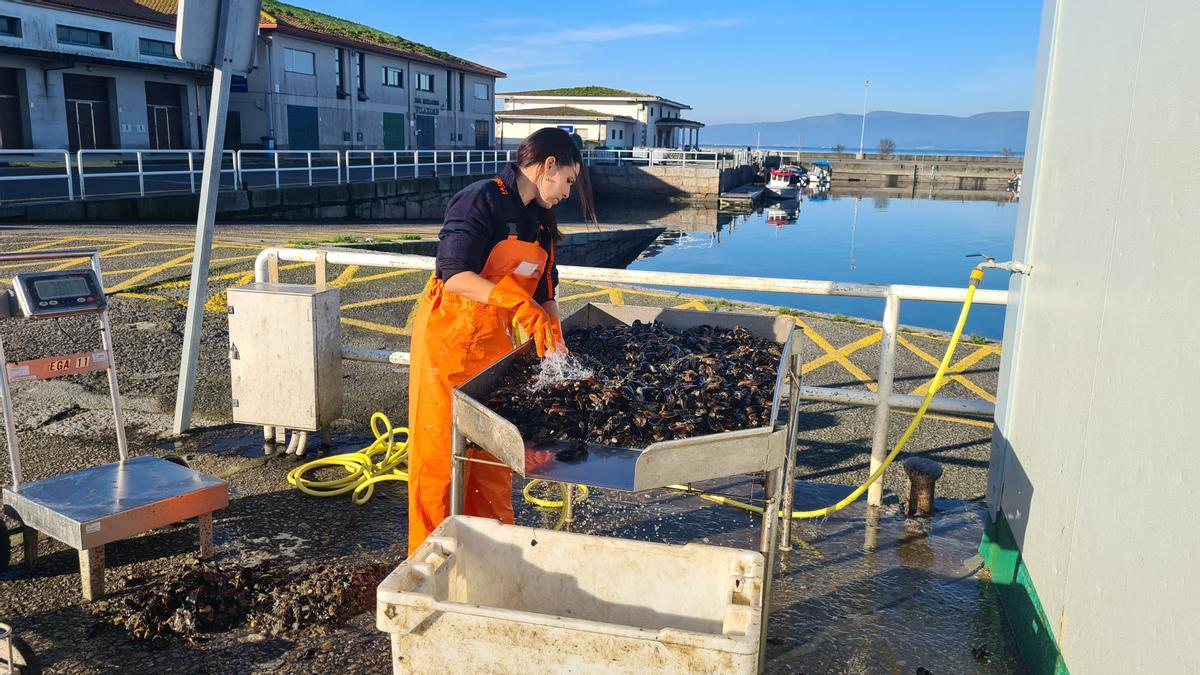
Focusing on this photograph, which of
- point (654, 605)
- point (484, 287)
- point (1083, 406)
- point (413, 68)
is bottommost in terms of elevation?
point (654, 605)

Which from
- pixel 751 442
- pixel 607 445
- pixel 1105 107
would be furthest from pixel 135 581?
pixel 1105 107

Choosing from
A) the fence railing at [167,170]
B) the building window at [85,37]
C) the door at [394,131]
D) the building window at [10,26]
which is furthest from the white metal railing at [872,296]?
the door at [394,131]

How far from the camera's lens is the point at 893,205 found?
2717 inches

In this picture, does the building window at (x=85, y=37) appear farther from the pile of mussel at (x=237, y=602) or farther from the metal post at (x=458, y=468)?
the metal post at (x=458, y=468)

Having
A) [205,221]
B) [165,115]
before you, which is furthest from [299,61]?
[205,221]

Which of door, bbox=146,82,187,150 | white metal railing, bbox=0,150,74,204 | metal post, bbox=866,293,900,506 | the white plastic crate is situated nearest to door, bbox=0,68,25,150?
white metal railing, bbox=0,150,74,204

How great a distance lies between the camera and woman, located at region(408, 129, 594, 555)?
11.3 feet

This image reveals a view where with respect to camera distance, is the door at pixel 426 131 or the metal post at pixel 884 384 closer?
the metal post at pixel 884 384

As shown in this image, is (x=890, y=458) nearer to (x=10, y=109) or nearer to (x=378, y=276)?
(x=378, y=276)

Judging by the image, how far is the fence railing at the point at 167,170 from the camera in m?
18.2

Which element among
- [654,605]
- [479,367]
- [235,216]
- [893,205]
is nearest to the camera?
[654,605]

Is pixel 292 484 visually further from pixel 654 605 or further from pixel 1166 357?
pixel 1166 357

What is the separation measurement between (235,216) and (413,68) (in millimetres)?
24444

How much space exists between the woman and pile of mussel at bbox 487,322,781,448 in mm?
249
